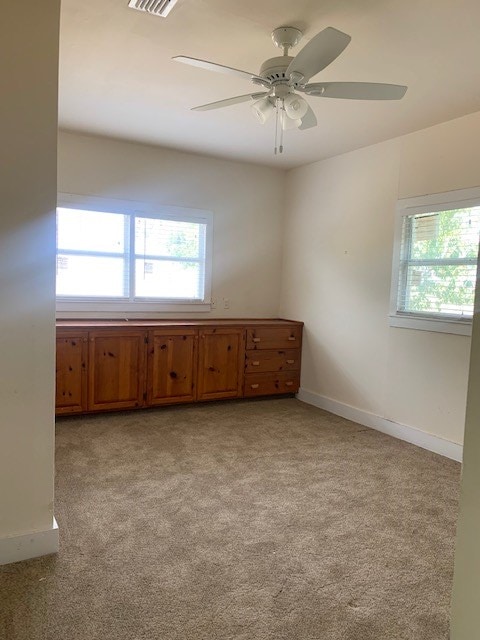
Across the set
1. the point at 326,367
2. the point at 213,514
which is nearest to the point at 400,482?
the point at 213,514

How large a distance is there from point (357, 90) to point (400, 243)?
6.32 ft

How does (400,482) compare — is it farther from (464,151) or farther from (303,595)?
(464,151)

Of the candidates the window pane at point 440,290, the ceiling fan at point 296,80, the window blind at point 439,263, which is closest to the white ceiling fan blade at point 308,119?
the ceiling fan at point 296,80

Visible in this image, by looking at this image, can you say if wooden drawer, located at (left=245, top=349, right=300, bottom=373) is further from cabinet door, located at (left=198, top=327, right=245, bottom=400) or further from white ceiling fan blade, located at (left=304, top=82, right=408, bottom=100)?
white ceiling fan blade, located at (left=304, top=82, right=408, bottom=100)

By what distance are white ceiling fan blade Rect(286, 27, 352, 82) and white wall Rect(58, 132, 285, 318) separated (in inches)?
107

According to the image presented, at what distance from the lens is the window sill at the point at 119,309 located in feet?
14.4

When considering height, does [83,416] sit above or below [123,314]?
below

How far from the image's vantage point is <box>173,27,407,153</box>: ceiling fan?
2.02 meters

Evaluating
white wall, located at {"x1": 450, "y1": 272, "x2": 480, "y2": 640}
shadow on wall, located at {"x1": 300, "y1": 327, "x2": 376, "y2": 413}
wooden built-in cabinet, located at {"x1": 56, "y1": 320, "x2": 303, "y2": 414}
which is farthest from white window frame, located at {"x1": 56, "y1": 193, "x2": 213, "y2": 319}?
white wall, located at {"x1": 450, "y1": 272, "x2": 480, "y2": 640}

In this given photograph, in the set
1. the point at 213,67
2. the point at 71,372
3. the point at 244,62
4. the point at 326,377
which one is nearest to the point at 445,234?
the point at 326,377

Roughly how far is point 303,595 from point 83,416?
2860mm

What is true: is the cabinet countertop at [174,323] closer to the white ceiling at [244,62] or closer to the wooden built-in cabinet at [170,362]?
the wooden built-in cabinet at [170,362]

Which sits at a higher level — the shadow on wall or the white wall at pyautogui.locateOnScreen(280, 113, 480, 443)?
the white wall at pyautogui.locateOnScreen(280, 113, 480, 443)

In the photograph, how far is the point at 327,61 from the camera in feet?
6.82
